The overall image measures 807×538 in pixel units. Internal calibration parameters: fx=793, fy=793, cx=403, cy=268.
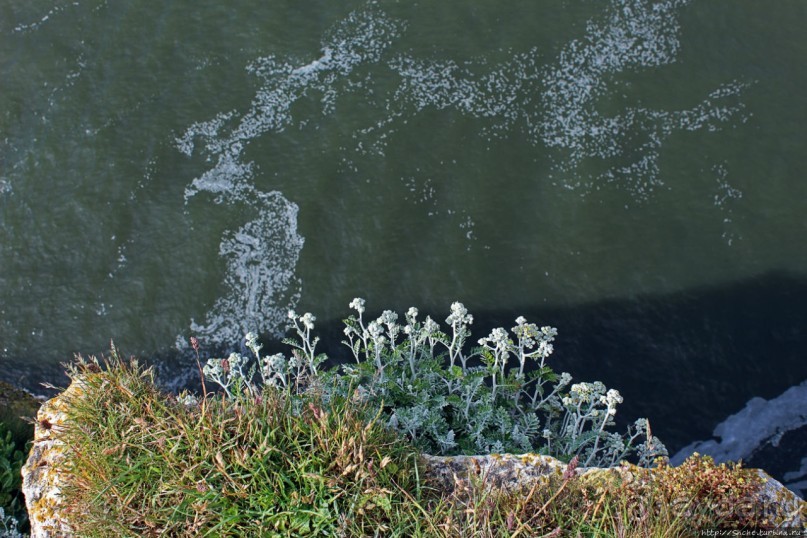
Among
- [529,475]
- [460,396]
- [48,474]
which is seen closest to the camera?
[529,475]

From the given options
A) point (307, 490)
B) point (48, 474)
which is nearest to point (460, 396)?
point (307, 490)

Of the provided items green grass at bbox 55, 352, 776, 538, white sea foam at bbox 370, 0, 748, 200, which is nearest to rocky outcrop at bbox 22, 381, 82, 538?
green grass at bbox 55, 352, 776, 538

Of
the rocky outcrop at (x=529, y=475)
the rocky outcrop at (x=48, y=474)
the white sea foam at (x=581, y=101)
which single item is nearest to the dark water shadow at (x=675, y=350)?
the white sea foam at (x=581, y=101)

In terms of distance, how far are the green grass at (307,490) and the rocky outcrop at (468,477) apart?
0.25 ft

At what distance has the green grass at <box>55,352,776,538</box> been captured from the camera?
4.40 m

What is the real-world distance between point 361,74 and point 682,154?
3.80 metres

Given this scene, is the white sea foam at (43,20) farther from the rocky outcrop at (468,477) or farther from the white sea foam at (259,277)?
the rocky outcrop at (468,477)

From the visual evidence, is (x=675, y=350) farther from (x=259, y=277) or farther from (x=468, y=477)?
(x=259, y=277)

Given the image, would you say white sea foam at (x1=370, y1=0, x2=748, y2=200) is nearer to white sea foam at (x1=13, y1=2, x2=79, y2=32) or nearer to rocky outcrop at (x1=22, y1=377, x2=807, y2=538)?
white sea foam at (x1=13, y1=2, x2=79, y2=32)

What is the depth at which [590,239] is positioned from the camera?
8.32 metres

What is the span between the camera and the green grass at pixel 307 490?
4.40 metres

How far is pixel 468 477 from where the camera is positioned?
4.59 meters

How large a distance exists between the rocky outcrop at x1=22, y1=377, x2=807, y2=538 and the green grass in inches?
2.9

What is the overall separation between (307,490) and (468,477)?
928mm
